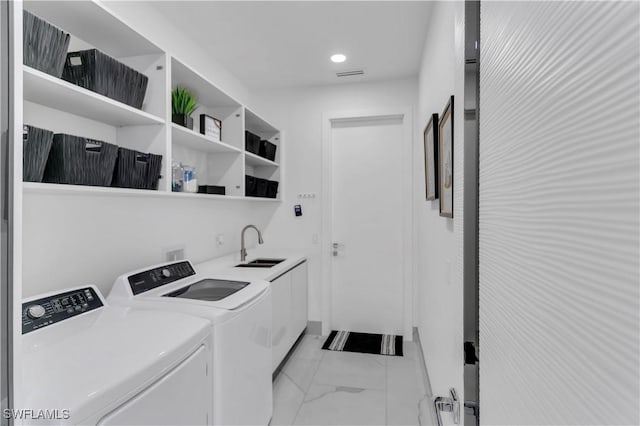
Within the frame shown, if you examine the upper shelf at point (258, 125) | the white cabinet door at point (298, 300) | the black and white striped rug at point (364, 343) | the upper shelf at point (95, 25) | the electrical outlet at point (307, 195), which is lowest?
the black and white striped rug at point (364, 343)

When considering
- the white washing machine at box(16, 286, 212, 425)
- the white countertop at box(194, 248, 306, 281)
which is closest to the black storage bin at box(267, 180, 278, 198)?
the white countertop at box(194, 248, 306, 281)

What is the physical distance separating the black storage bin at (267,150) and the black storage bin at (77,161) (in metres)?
1.74

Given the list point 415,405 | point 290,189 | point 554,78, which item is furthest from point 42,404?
point 290,189

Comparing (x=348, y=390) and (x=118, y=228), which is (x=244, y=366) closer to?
(x=118, y=228)

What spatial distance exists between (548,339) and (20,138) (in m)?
0.78

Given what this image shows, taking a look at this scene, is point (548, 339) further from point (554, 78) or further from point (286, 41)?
point (286, 41)

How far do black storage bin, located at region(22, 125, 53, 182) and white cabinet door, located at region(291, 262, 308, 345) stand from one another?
199cm

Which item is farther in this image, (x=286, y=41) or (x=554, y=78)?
(x=286, y=41)

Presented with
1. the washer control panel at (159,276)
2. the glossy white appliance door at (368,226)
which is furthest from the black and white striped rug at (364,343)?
the washer control panel at (159,276)

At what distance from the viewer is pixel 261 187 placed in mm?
2986

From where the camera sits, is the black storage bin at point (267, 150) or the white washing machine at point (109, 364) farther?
the black storage bin at point (267, 150)

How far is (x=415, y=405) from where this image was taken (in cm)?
219

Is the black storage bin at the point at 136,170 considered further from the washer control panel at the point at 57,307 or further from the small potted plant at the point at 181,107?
the washer control panel at the point at 57,307

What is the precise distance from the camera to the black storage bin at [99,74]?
1327mm
